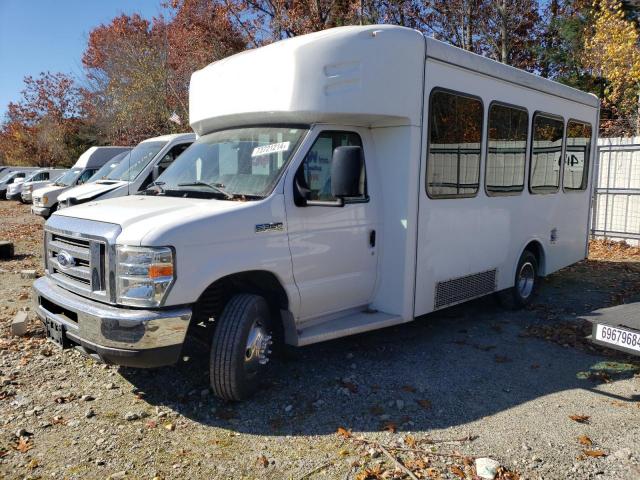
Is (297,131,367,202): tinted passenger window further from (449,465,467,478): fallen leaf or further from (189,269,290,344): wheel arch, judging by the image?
(449,465,467,478): fallen leaf

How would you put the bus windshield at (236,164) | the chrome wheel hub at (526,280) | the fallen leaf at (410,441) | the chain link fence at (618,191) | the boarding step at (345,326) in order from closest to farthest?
the fallen leaf at (410,441)
the bus windshield at (236,164)
the boarding step at (345,326)
the chrome wheel hub at (526,280)
the chain link fence at (618,191)

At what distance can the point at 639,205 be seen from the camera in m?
12.5

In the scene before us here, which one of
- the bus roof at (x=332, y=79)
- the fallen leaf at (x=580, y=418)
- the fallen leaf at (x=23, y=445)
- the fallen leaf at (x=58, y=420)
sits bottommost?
the fallen leaf at (x=23, y=445)

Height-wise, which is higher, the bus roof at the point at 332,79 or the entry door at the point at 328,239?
the bus roof at the point at 332,79

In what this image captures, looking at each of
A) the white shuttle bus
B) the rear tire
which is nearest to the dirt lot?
the white shuttle bus

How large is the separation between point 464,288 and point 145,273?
371cm

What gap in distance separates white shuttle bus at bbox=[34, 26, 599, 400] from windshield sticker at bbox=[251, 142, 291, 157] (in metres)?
0.02

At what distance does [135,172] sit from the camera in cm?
1124

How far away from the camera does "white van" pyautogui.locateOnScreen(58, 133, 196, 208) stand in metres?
10.5

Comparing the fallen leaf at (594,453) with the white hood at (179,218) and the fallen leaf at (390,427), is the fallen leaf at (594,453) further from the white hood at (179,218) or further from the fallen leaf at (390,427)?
the white hood at (179,218)

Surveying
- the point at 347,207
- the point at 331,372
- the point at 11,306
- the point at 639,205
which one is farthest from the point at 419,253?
the point at 639,205

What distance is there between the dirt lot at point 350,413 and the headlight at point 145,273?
1.03 metres

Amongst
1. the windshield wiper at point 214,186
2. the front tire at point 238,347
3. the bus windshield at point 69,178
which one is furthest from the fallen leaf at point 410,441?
the bus windshield at point 69,178

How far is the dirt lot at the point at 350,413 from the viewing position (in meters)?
3.69
